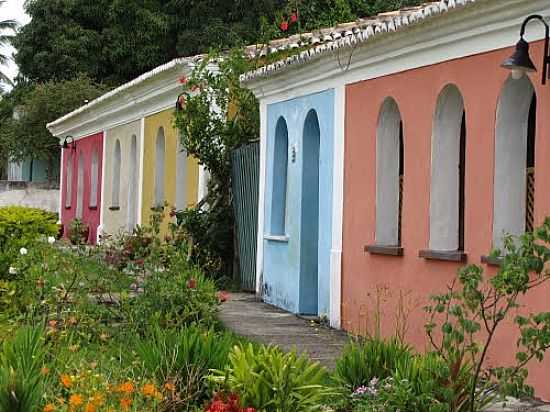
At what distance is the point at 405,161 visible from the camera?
11.8m

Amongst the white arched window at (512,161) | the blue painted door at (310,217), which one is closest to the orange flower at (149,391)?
the white arched window at (512,161)

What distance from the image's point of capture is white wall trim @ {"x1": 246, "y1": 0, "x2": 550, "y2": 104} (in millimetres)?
9523

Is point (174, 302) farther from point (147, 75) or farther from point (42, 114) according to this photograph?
point (42, 114)

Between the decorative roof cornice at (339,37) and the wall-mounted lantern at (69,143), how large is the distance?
1450cm

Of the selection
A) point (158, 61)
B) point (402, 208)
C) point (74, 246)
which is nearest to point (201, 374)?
point (402, 208)

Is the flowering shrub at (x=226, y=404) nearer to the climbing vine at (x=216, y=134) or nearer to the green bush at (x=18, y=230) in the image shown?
the green bush at (x=18, y=230)

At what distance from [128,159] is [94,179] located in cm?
→ 453

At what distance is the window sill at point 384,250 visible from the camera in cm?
1177

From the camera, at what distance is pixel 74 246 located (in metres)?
17.4

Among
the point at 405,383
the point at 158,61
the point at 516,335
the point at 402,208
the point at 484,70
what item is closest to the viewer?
the point at 405,383

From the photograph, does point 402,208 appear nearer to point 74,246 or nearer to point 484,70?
point 484,70

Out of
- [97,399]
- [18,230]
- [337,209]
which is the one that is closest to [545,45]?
[97,399]

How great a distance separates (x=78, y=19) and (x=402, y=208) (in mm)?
33071

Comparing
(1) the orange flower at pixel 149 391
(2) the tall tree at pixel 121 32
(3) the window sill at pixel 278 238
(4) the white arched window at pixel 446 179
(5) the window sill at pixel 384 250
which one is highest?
(2) the tall tree at pixel 121 32
